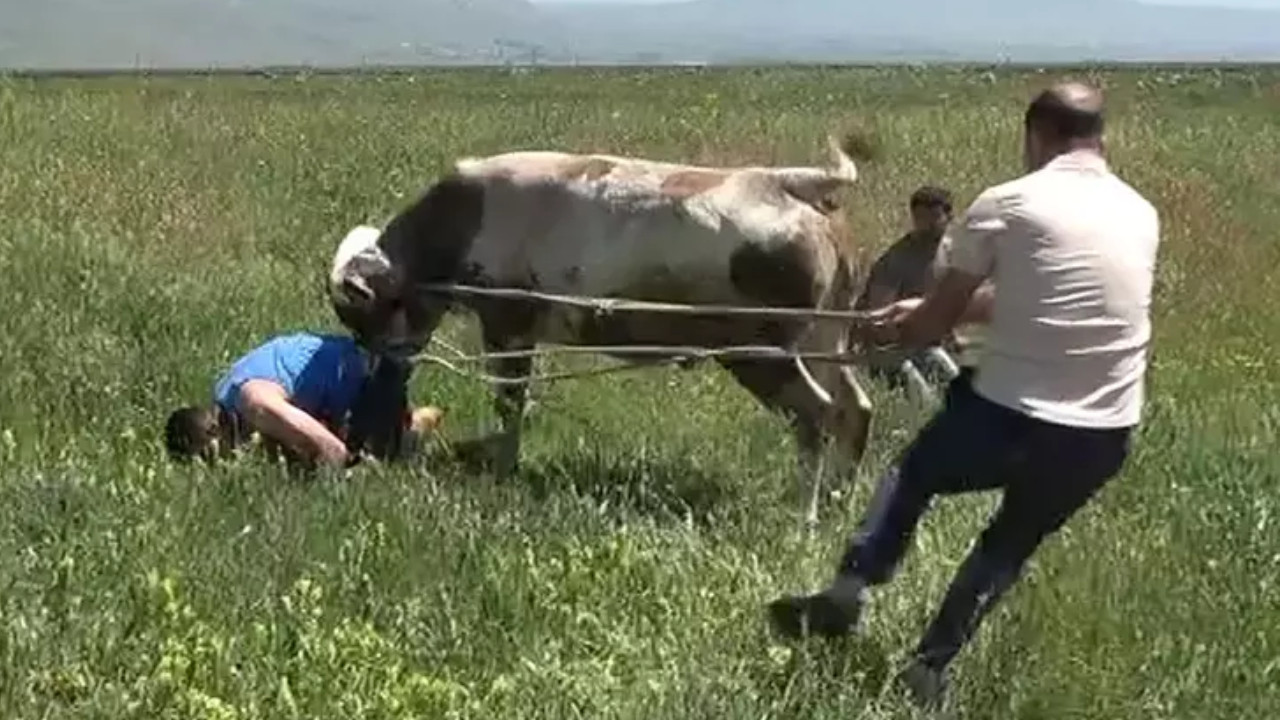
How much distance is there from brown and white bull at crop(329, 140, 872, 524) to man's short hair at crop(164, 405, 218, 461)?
2.87ft

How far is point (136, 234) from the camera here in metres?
14.9

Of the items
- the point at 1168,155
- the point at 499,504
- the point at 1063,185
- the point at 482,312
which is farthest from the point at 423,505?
the point at 1168,155

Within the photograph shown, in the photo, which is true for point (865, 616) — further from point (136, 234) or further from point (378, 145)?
point (378, 145)

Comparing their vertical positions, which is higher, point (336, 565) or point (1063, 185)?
point (1063, 185)

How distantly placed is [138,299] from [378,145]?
10182 millimetres

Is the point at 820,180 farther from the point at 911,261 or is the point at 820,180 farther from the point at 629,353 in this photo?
the point at 911,261

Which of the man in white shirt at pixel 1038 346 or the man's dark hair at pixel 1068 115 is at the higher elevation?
the man's dark hair at pixel 1068 115

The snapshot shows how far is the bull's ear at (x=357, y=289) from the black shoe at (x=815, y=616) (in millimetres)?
3468

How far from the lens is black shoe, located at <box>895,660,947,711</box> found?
19.6 ft

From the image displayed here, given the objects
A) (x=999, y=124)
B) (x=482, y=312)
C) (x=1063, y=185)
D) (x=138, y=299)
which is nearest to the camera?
(x=1063, y=185)

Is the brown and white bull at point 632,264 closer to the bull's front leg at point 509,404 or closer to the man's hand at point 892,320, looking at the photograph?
the bull's front leg at point 509,404

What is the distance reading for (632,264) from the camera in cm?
886

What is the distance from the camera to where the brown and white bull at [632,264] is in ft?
28.6

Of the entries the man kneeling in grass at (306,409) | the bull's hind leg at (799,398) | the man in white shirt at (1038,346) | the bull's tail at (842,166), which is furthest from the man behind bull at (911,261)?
the man in white shirt at (1038,346)
